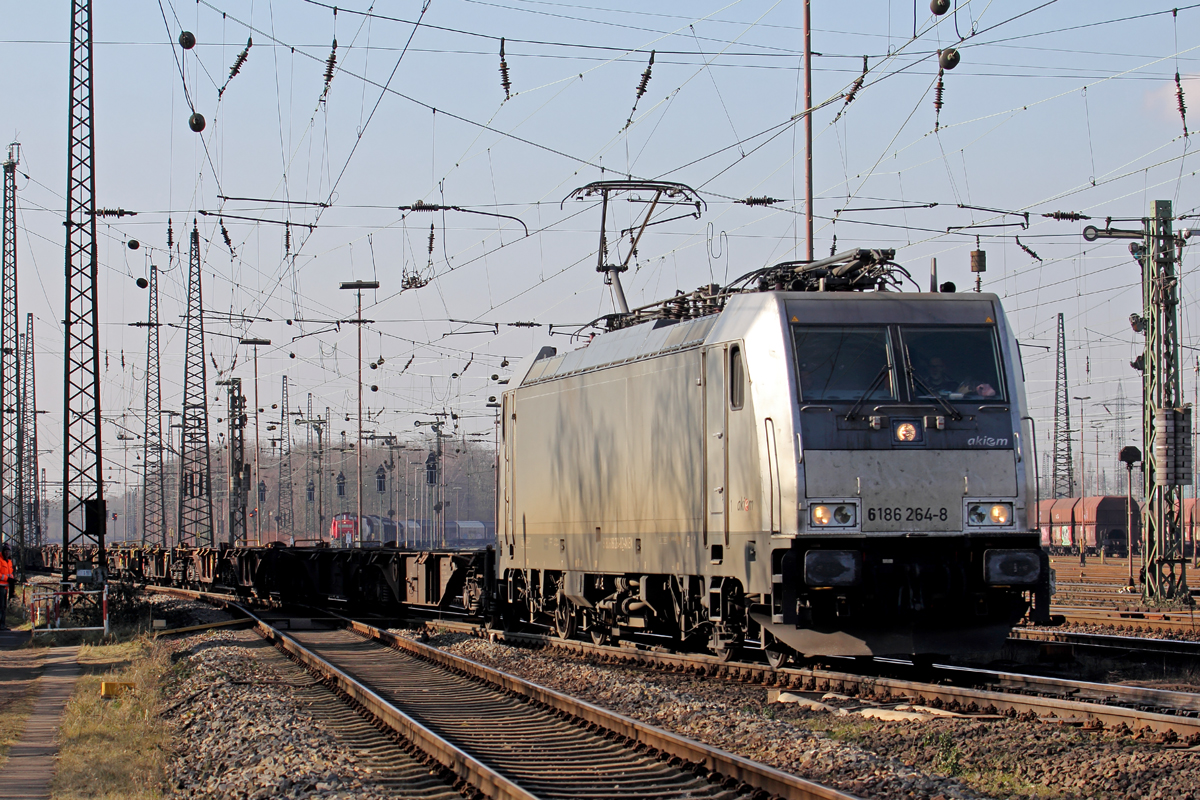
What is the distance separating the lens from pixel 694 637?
16219 mm

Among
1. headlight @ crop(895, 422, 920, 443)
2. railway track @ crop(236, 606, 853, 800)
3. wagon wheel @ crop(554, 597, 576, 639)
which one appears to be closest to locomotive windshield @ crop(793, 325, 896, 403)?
headlight @ crop(895, 422, 920, 443)

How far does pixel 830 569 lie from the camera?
1154 centimetres

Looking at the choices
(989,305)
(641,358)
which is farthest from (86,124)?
(989,305)

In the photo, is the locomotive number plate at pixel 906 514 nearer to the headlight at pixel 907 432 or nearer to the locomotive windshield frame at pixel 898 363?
the headlight at pixel 907 432

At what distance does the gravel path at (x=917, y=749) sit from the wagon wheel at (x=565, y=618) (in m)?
5.52

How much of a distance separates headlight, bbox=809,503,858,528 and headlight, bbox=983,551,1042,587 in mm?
1357

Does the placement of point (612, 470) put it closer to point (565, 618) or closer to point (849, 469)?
point (565, 618)

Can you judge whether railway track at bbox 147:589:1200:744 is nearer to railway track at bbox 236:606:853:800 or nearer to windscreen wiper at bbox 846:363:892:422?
railway track at bbox 236:606:853:800

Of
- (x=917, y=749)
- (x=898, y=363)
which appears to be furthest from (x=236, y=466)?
(x=917, y=749)

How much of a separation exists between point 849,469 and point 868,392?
2.82 feet

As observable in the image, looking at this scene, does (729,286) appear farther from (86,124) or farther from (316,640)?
(86,124)

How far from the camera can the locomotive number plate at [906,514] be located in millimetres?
11898

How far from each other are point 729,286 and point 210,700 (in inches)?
295

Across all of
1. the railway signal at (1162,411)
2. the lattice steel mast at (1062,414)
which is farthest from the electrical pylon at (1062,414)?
the railway signal at (1162,411)
